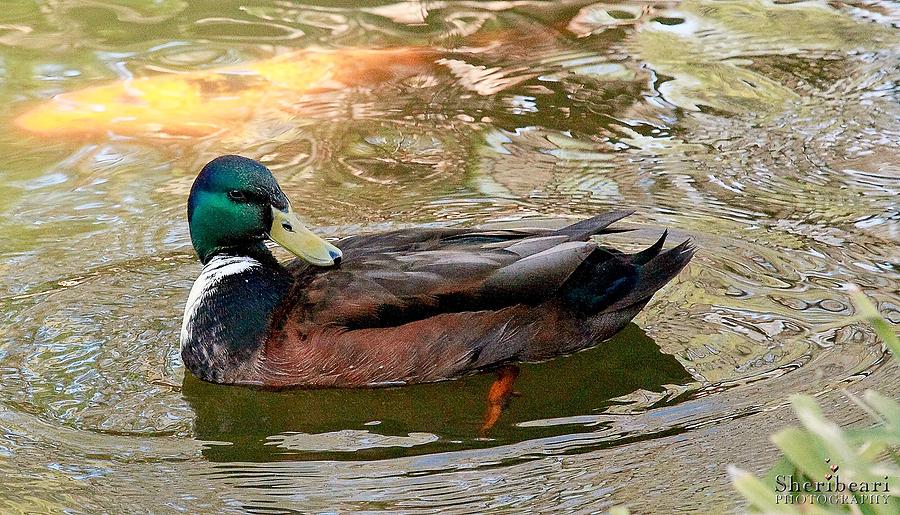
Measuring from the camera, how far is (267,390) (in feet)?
17.1

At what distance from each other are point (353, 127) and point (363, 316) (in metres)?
2.80

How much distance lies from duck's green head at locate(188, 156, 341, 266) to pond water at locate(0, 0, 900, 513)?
59 cm

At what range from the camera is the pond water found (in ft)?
14.9

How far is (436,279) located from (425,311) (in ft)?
0.46

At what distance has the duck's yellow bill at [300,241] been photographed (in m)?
5.18

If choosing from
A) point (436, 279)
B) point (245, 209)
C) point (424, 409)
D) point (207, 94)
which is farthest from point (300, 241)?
point (207, 94)

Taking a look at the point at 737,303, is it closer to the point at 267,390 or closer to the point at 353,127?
the point at 267,390

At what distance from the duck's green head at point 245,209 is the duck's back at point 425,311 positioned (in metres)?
0.19

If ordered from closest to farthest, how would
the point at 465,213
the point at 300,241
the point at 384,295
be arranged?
the point at 384,295
the point at 300,241
the point at 465,213

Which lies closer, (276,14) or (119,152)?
(119,152)

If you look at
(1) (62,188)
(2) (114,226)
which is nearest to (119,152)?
(1) (62,188)

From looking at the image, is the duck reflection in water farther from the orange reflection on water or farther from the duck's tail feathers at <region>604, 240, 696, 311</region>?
the orange reflection on water

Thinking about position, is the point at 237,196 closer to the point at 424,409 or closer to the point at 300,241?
the point at 300,241

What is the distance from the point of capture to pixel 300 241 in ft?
17.3
